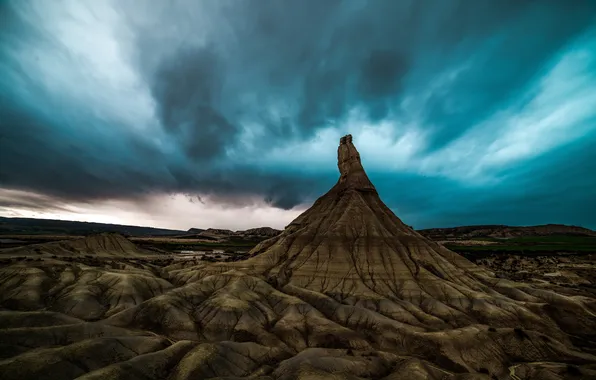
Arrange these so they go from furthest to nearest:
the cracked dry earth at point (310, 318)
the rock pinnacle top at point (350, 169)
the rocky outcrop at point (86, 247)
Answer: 1. the rocky outcrop at point (86, 247)
2. the rock pinnacle top at point (350, 169)
3. the cracked dry earth at point (310, 318)

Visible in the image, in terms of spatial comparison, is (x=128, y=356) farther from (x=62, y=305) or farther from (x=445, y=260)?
(x=445, y=260)

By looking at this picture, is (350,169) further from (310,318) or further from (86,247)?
(86,247)

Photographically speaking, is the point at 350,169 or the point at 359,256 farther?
the point at 350,169

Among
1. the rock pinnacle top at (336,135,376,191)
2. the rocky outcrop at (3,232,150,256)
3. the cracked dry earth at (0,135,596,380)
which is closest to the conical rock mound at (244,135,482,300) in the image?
the cracked dry earth at (0,135,596,380)

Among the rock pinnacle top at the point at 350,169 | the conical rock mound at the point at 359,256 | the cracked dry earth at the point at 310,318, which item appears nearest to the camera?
the cracked dry earth at the point at 310,318

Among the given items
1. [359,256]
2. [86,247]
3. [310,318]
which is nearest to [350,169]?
[359,256]

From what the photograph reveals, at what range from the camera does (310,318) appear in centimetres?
5306

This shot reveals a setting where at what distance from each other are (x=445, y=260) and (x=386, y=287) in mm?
20753

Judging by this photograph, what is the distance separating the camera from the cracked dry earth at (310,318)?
120ft

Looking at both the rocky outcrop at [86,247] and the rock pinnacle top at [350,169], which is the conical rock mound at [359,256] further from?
the rocky outcrop at [86,247]

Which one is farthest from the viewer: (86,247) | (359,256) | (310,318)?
(86,247)

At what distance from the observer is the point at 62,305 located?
177 feet

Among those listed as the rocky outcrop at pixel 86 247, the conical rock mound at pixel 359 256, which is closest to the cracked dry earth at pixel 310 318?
the conical rock mound at pixel 359 256

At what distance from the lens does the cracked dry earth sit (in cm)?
3669
